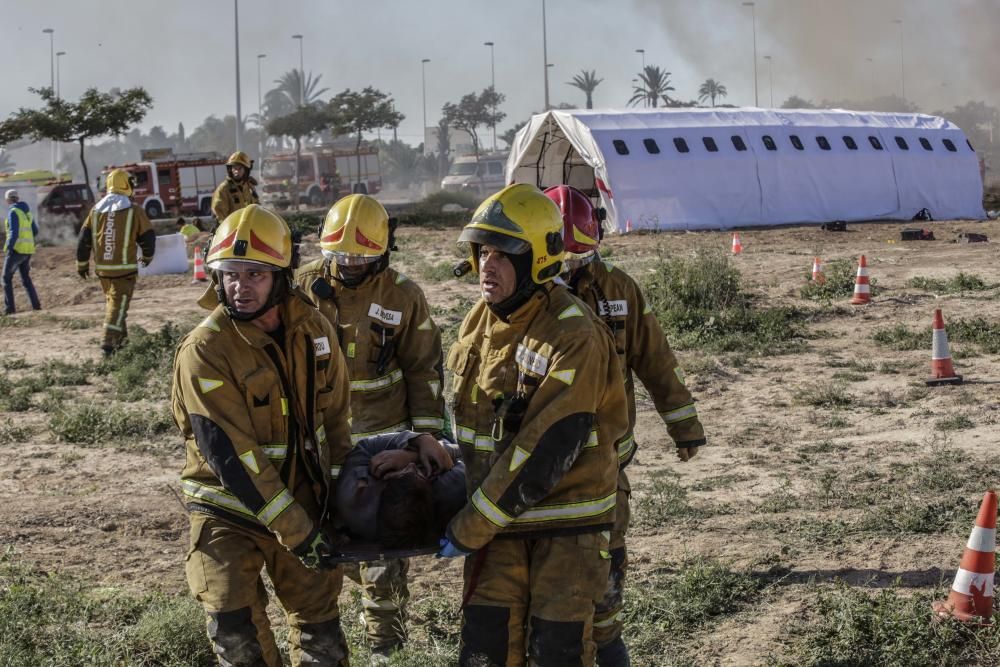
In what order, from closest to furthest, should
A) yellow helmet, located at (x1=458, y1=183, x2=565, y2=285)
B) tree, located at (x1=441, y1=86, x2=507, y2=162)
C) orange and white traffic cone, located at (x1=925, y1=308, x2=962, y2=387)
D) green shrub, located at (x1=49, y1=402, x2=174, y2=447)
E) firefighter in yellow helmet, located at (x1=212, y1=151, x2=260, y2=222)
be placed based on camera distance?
yellow helmet, located at (x1=458, y1=183, x2=565, y2=285), green shrub, located at (x1=49, y1=402, x2=174, y2=447), orange and white traffic cone, located at (x1=925, y1=308, x2=962, y2=387), firefighter in yellow helmet, located at (x1=212, y1=151, x2=260, y2=222), tree, located at (x1=441, y1=86, x2=507, y2=162)

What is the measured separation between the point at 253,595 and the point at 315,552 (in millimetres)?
387

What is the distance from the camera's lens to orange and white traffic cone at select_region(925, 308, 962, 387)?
10750 mm

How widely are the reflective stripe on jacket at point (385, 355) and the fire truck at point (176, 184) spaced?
35.2 m

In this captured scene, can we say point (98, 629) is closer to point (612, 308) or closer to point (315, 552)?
point (315, 552)

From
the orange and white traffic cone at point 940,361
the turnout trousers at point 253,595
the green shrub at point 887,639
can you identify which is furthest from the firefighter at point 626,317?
the orange and white traffic cone at point 940,361

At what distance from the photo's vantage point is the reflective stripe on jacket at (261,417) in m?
4.09

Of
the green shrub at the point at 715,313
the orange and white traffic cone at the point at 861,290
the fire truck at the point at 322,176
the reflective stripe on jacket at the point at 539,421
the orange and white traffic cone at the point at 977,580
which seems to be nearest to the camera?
the reflective stripe on jacket at the point at 539,421

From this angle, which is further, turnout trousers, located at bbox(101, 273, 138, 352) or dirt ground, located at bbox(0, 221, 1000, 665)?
turnout trousers, located at bbox(101, 273, 138, 352)

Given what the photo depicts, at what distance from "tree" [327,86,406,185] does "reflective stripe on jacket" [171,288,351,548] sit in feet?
169

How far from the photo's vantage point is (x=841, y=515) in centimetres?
723

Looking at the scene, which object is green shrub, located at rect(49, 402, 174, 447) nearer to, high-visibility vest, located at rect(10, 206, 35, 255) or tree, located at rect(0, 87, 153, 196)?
high-visibility vest, located at rect(10, 206, 35, 255)

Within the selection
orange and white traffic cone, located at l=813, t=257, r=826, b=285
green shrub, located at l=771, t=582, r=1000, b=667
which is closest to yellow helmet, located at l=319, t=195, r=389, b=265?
green shrub, located at l=771, t=582, r=1000, b=667

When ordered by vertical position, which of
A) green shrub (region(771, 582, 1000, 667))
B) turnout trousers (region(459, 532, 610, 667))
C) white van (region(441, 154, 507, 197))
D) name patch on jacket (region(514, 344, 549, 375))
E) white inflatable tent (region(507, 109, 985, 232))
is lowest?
green shrub (region(771, 582, 1000, 667))

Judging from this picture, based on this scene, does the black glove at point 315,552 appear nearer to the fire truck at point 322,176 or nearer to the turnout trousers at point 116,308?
the turnout trousers at point 116,308
